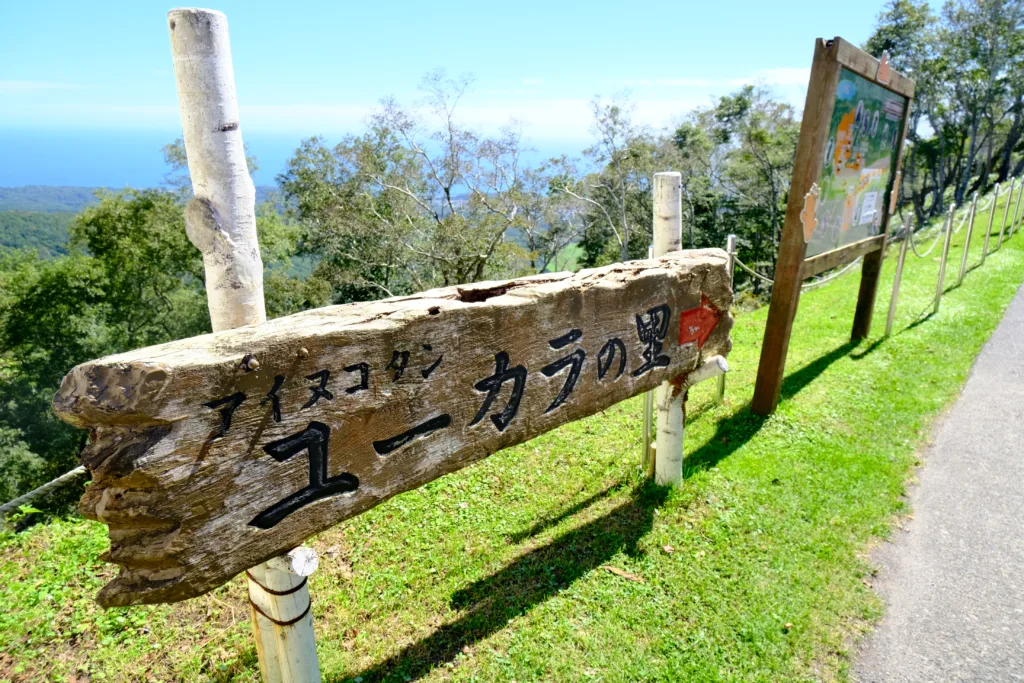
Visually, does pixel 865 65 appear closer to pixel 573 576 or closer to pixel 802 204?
pixel 802 204

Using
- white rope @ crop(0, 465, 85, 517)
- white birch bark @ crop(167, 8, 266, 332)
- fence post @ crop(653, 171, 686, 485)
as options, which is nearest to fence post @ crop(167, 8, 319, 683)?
white birch bark @ crop(167, 8, 266, 332)

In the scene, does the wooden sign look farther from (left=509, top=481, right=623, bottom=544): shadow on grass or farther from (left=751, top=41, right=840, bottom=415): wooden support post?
(left=751, top=41, right=840, bottom=415): wooden support post

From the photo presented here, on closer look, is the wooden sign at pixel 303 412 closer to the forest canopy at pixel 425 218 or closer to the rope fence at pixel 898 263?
the rope fence at pixel 898 263

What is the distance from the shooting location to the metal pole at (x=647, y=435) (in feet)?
14.7

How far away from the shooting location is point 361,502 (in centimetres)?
242

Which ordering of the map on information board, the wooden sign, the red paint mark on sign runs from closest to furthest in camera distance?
the wooden sign → the red paint mark on sign → the map on information board

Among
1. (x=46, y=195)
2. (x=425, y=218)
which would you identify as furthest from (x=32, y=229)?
(x=46, y=195)

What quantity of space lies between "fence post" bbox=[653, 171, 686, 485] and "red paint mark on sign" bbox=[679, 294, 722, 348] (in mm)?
389

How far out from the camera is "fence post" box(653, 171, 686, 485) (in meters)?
4.00

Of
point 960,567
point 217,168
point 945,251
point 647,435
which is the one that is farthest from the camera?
point 945,251

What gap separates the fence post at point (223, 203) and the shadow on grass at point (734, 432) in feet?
10.8

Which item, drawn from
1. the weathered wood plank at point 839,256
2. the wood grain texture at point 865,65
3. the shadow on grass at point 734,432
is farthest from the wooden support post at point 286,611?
the wood grain texture at point 865,65

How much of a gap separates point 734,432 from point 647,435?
1219mm

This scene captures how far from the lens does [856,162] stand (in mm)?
5930
